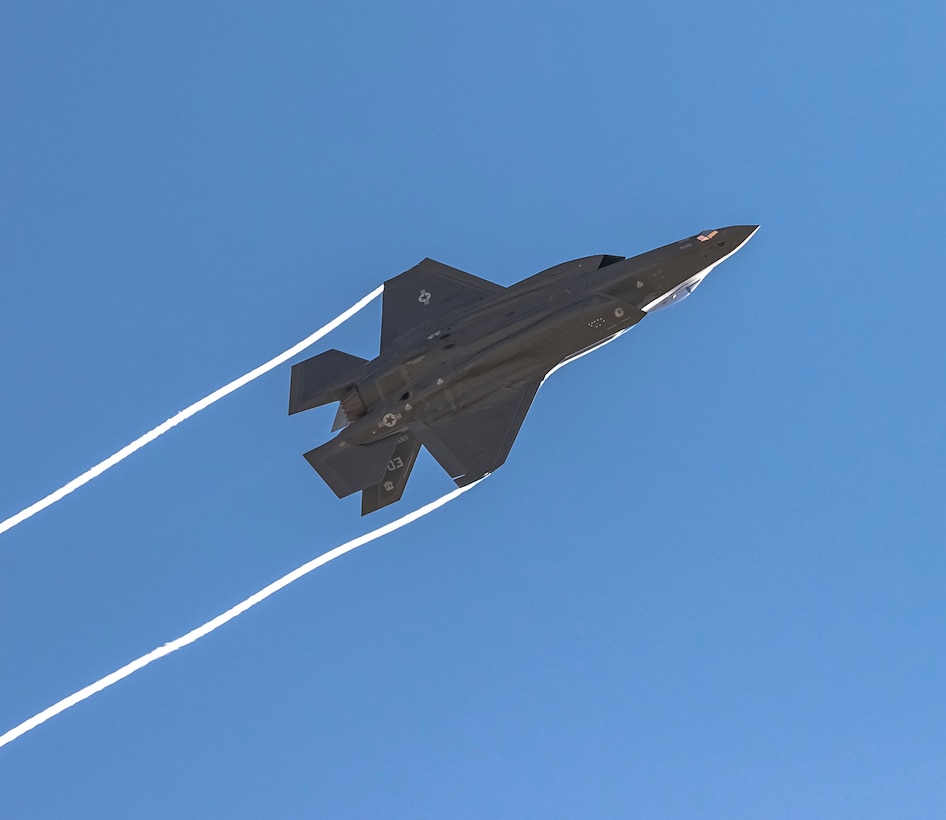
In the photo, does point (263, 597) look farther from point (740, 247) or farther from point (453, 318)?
point (740, 247)

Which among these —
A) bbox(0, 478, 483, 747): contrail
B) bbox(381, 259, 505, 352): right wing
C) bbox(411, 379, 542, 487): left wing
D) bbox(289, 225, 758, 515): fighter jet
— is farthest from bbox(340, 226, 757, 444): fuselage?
bbox(0, 478, 483, 747): contrail

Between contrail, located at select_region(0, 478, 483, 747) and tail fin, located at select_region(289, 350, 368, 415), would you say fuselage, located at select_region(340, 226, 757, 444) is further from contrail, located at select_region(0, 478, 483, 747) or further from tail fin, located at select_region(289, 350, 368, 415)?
contrail, located at select_region(0, 478, 483, 747)

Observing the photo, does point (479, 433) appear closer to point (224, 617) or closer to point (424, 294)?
point (424, 294)

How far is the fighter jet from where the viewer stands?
17875 millimetres

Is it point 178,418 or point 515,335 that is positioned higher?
point 178,418

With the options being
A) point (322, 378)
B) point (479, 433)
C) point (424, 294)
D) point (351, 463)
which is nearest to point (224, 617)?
point (351, 463)

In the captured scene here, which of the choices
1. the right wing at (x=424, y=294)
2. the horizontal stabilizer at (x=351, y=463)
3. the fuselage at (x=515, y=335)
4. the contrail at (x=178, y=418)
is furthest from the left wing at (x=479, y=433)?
the contrail at (x=178, y=418)

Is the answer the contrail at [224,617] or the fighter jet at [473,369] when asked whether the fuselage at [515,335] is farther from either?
the contrail at [224,617]

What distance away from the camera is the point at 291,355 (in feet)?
65.9

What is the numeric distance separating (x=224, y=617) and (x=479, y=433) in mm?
5663

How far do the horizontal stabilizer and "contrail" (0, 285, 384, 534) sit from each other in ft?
9.20

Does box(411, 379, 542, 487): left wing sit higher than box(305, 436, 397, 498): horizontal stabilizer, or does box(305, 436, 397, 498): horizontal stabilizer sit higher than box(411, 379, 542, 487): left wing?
box(305, 436, 397, 498): horizontal stabilizer

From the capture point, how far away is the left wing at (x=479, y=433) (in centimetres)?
1756

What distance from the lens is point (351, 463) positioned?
1794 centimetres
